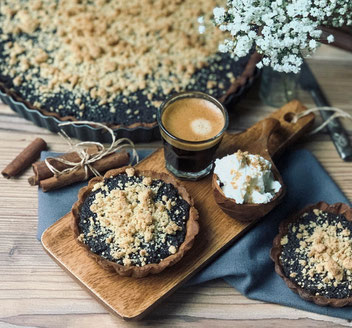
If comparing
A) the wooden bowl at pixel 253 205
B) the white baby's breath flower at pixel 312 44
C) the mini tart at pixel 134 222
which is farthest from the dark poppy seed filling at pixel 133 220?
the white baby's breath flower at pixel 312 44

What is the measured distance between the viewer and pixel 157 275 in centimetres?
185

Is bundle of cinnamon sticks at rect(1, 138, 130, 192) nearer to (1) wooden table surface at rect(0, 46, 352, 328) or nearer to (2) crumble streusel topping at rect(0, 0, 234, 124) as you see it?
(1) wooden table surface at rect(0, 46, 352, 328)

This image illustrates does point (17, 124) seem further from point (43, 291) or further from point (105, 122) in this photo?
point (43, 291)

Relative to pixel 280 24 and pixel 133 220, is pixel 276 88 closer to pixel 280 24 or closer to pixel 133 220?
pixel 280 24

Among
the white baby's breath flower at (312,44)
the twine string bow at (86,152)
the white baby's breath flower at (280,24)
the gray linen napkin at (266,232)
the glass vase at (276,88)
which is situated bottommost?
the gray linen napkin at (266,232)

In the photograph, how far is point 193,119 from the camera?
82.5 inches

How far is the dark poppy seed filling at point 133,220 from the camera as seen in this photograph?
181 cm

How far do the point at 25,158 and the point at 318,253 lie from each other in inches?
47.1

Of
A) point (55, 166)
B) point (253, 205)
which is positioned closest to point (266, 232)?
point (253, 205)

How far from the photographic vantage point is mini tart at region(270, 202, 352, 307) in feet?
6.01

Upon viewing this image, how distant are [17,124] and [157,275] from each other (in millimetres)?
966

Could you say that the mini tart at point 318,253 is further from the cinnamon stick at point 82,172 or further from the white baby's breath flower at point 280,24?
the cinnamon stick at point 82,172

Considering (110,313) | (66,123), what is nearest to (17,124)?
(66,123)

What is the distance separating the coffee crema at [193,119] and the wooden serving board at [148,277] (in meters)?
0.19
